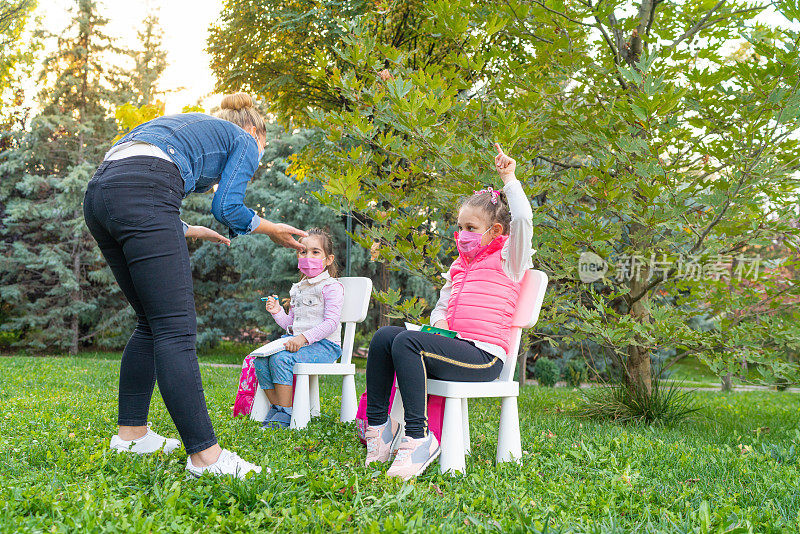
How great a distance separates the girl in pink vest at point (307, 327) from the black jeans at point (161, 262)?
1507 millimetres

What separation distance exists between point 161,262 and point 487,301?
1441 mm

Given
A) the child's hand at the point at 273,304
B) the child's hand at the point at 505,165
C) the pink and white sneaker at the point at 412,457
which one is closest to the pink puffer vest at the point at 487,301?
the child's hand at the point at 505,165

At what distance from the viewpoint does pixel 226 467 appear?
6.94ft

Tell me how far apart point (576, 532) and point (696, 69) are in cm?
298

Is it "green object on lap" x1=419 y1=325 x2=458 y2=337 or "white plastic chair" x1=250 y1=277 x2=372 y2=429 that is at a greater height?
"green object on lap" x1=419 y1=325 x2=458 y2=337

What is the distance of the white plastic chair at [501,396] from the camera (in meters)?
2.43

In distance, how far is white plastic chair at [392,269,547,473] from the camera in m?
2.43

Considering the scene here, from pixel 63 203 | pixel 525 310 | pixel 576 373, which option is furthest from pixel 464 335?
pixel 63 203

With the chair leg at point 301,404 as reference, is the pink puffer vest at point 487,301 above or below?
above

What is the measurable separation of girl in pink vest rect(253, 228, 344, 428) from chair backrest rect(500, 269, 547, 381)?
1.43 meters

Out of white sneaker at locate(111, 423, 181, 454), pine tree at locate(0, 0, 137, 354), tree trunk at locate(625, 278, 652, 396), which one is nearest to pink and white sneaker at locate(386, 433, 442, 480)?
white sneaker at locate(111, 423, 181, 454)

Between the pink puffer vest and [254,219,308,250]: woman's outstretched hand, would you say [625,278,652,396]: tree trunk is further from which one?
[254,219,308,250]: woman's outstretched hand

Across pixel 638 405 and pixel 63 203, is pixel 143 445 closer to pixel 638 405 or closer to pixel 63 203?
pixel 638 405

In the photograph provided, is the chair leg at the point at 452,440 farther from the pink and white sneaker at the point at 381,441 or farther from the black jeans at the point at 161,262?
the black jeans at the point at 161,262
